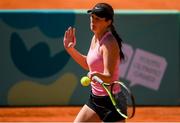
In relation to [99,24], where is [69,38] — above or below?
below

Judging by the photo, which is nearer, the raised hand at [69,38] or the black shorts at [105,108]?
the black shorts at [105,108]

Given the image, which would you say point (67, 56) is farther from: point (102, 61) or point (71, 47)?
point (102, 61)

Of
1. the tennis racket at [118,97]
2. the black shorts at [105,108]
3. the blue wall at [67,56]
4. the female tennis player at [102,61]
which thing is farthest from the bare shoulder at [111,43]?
the blue wall at [67,56]

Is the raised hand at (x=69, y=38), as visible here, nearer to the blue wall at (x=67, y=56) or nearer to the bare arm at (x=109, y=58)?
the bare arm at (x=109, y=58)

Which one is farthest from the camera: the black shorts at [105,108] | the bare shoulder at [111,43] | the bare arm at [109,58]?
the black shorts at [105,108]

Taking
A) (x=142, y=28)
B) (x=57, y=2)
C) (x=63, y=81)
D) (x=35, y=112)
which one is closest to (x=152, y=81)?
(x=142, y=28)

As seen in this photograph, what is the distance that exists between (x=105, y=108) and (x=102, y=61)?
39 centimetres

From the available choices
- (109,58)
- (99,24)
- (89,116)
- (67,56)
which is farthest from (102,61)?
(67,56)

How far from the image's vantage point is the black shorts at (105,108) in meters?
4.01

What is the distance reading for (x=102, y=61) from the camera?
3.94m

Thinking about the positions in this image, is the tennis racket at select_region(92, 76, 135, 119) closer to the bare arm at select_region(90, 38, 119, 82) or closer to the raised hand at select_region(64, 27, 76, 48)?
the bare arm at select_region(90, 38, 119, 82)

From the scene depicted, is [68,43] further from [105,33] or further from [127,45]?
[127,45]

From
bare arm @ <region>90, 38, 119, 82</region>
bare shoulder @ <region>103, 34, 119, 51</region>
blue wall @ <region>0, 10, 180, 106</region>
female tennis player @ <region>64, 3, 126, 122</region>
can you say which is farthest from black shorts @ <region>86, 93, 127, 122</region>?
blue wall @ <region>0, 10, 180, 106</region>

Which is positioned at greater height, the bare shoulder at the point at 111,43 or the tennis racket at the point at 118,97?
the bare shoulder at the point at 111,43
